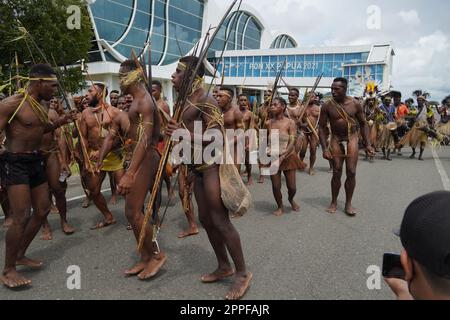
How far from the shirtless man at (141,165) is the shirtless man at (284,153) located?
2475mm

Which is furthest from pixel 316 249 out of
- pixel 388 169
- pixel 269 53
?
pixel 269 53

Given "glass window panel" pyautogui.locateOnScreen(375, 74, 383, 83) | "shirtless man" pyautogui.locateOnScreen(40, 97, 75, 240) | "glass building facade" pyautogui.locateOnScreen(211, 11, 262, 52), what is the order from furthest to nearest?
"glass building facade" pyautogui.locateOnScreen(211, 11, 262, 52) → "glass window panel" pyautogui.locateOnScreen(375, 74, 383, 83) → "shirtless man" pyautogui.locateOnScreen(40, 97, 75, 240)

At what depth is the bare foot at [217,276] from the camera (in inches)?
134

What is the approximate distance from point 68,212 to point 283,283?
385 centimetres

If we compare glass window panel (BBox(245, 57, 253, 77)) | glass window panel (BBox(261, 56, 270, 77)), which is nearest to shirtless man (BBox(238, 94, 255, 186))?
glass window panel (BBox(261, 56, 270, 77))

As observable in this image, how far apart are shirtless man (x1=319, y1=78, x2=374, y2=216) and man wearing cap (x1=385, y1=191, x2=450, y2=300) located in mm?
4444

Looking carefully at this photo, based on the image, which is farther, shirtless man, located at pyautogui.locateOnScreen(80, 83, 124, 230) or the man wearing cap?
shirtless man, located at pyautogui.locateOnScreen(80, 83, 124, 230)

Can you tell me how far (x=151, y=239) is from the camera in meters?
3.57

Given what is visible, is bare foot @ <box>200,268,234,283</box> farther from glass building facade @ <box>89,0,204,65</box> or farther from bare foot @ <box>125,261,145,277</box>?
glass building facade @ <box>89,0,204,65</box>

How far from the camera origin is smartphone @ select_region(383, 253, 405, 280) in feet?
4.42

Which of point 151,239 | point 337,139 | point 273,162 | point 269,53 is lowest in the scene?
point 151,239

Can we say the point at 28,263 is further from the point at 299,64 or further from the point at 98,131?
the point at 299,64

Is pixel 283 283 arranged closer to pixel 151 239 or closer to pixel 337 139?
pixel 151 239

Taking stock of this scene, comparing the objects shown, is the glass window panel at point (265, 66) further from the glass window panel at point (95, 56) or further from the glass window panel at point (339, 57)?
the glass window panel at point (95, 56)
